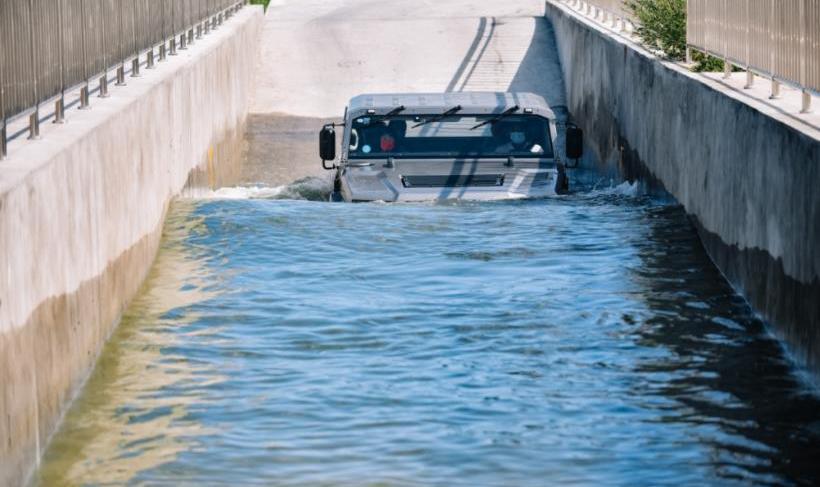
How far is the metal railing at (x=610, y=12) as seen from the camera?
2381cm

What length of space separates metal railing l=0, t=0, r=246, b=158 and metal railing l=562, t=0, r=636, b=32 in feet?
25.8

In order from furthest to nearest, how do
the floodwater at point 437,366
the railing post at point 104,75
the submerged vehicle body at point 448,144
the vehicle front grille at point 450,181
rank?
the submerged vehicle body at point 448,144
the vehicle front grille at point 450,181
the railing post at point 104,75
the floodwater at point 437,366

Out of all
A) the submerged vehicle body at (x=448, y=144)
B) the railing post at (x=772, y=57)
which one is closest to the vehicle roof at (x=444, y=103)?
the submerged vehicle body at (x=448, y=144)

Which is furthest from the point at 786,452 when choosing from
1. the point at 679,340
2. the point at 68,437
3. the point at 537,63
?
the point at 537,63

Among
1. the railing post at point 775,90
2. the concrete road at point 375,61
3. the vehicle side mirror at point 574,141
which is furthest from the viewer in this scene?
the concrete road at point 375,61

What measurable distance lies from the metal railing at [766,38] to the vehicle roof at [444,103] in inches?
67.2

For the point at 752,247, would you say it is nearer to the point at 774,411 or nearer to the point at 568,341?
the point at 568,341

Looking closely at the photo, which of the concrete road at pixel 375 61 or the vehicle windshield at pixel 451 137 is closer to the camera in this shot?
the vehicle windshield at pixel 451 137

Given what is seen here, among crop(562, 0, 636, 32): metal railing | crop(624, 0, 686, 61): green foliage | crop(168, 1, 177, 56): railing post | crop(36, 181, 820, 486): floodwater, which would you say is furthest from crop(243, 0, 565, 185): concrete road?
crop(36, 181, 820, 486): floodwater

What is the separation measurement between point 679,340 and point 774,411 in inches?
70.3

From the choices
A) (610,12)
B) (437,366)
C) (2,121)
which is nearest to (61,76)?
(2,121)

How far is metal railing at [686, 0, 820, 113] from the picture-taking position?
36.1ft

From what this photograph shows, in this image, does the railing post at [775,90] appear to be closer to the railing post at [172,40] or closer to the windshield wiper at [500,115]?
the windshield wiper at [500,115]

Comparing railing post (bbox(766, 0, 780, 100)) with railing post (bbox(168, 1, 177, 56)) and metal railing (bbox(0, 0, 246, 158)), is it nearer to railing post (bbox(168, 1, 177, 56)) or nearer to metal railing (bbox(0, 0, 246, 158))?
metal railing (bbox(0, 0, 246, 158))
